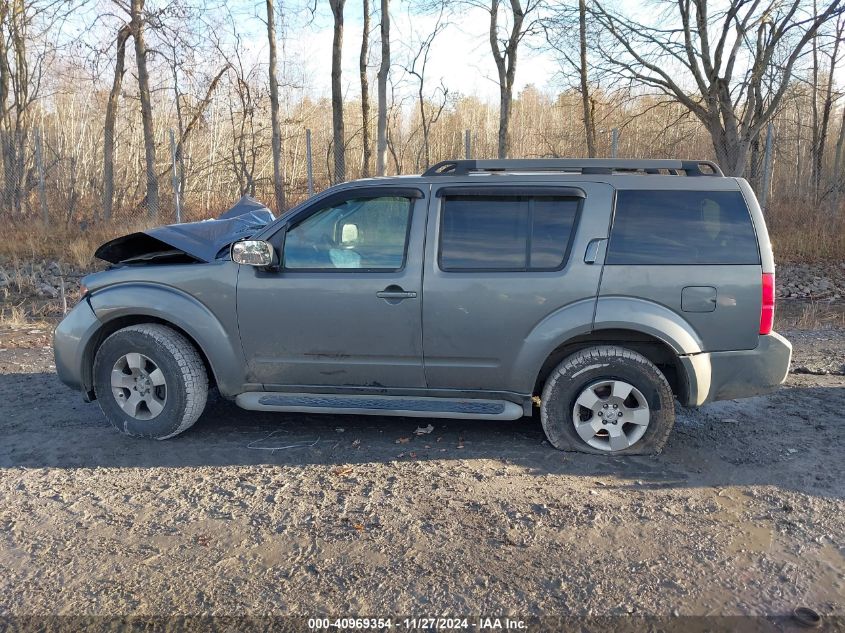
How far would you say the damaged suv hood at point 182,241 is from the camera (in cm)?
474

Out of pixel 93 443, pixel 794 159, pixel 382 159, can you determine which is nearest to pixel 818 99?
pixel 794 159

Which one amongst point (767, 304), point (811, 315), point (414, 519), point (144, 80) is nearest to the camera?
point (414, 519)

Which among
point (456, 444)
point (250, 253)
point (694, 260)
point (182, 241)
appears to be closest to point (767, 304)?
point (694, 260)

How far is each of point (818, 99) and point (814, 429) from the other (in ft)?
60.1

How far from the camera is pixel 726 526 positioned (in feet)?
Answer: 11.2

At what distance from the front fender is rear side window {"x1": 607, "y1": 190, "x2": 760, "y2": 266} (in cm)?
263

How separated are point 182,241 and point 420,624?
3264mm

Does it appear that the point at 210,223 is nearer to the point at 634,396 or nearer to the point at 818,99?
the point at 634,396

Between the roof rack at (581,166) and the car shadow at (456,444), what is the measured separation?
6.11ft

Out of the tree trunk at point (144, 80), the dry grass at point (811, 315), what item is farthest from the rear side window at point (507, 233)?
the tree trunk at point (144, 80)

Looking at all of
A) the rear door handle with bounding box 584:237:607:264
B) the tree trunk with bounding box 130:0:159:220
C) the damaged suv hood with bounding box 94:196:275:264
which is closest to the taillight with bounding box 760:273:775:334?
the rear door handle with bounding box 584:237:607:264

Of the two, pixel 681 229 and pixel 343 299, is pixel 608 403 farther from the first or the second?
pixel 343 299

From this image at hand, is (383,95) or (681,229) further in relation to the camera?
(383,95)

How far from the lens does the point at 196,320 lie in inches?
180
